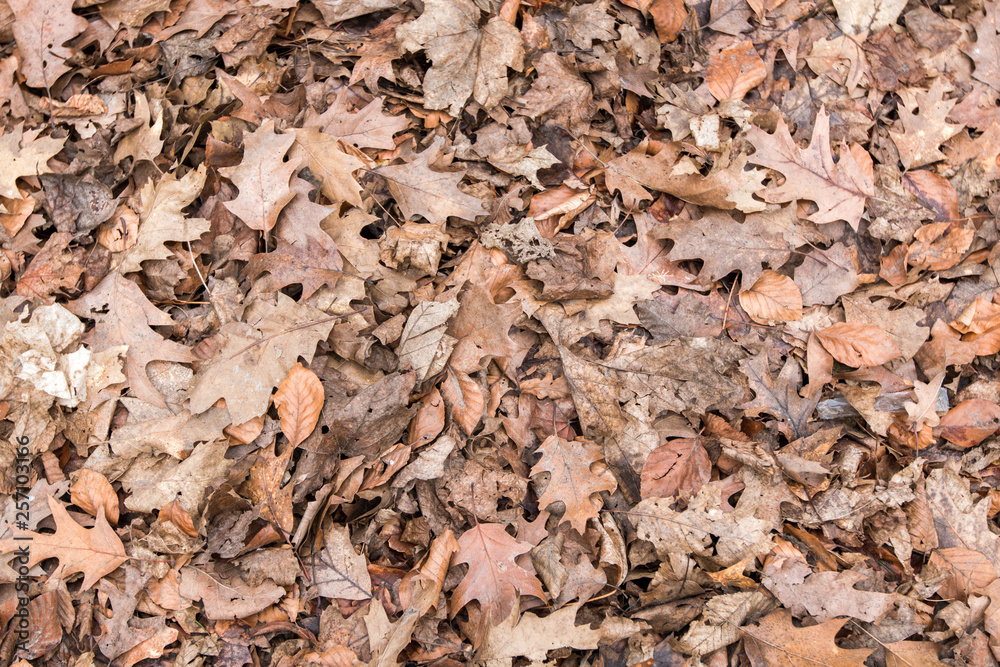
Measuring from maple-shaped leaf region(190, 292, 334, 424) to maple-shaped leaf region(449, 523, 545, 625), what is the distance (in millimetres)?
986

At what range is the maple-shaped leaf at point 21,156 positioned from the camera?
2.66 metres

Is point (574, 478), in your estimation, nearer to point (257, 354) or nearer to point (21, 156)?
point (257, 354)

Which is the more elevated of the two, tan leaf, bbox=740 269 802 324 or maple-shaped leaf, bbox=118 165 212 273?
maple-shaped leaf, bbox=118 165 212 273

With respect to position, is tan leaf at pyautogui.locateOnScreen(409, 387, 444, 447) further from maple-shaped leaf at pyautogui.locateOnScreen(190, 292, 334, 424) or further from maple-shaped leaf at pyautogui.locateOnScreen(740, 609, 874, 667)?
maple-shaped leaf at pyautogui.locateOnScreen(740, 609, 874, 667)

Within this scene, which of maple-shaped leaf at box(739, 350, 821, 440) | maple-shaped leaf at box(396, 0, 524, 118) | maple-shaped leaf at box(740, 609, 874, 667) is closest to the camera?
maple-shaped leaf at box(740, 609, 874, 667)

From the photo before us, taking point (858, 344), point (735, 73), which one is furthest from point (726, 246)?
point (735, 73)

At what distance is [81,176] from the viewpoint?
2.71 m

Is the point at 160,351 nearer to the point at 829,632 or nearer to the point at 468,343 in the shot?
the point at 468,343

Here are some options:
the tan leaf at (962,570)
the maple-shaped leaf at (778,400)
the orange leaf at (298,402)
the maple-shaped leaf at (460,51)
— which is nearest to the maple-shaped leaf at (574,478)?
the maple-shaped leaf at (778,400)

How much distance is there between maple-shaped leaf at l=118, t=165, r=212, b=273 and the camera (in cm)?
255

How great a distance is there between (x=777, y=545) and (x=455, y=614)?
4.28ft

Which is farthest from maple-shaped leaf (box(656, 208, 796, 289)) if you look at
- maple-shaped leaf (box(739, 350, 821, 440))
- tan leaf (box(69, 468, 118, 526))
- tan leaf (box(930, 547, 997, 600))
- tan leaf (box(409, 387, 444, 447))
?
tan leaf (box(69, 468, 118, 526))

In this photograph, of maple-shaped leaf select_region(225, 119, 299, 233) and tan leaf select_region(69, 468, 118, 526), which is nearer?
tan leaf select_region(69, 468, 118, 526)

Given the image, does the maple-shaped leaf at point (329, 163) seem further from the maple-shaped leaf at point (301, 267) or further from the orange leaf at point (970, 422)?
the orange leaf at point (970, 422)
